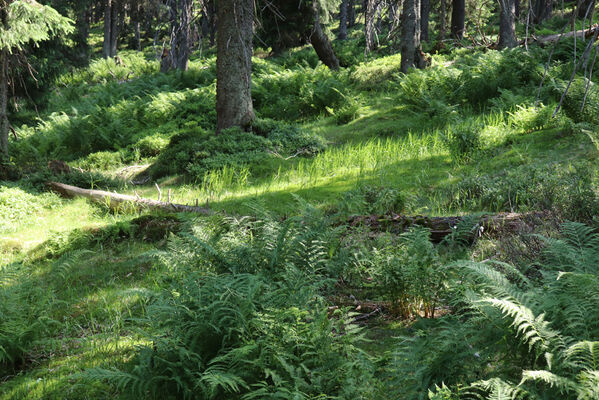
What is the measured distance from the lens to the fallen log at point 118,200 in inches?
287

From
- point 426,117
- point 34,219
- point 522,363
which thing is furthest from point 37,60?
point 522,363

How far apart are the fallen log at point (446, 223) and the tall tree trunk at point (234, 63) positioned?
5.65m

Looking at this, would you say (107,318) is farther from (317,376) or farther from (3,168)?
(3,168)

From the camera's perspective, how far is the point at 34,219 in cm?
766

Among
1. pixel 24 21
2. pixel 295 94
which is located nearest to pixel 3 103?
pixel 24 21

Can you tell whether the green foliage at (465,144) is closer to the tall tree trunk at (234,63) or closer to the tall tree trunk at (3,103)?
the tall tree trunk at (234,63)

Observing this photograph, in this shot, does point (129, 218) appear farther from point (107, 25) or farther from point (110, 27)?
point (110, 27)

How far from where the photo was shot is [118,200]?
7.96 meters

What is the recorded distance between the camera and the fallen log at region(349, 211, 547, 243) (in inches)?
206

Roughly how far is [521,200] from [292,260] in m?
3.59

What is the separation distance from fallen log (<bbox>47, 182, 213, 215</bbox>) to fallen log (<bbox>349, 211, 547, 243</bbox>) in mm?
2473

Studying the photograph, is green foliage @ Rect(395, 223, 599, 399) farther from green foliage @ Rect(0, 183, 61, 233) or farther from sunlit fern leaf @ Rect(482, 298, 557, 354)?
green foliage @ Rect(0, 183, 61, 233)

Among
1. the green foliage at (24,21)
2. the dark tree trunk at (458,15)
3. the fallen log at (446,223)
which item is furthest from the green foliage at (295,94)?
the dark tree trunk at (458,15)

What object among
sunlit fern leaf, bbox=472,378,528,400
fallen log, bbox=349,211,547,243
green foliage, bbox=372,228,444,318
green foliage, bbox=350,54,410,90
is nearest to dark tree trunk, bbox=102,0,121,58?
green foliage, bbox=350,54,410,90
